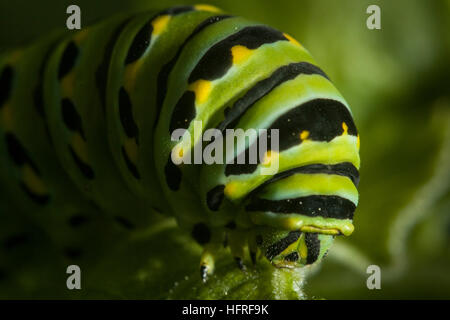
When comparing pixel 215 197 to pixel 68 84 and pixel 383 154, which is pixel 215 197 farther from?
pixel 383 154

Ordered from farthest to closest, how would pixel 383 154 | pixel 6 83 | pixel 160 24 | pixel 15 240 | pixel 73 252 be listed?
pixel 383 154, pixel 15 240, pixel 73 252, pixel 6 83, pixel 160 24

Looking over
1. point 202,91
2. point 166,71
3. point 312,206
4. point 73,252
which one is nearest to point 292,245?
point 312,206

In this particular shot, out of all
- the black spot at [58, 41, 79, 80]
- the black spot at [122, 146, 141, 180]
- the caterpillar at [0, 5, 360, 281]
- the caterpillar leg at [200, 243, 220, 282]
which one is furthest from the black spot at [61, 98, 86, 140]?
the caterpillar leg at [200, 243, 220, 282]

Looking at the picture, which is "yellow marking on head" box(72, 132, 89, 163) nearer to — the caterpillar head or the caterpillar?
the caterpillar
